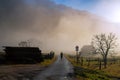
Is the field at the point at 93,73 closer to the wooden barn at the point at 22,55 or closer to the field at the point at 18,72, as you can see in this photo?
the field at the point at 18,72

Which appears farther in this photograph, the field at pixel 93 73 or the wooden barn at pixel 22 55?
the wooden barn at pixel 22 55

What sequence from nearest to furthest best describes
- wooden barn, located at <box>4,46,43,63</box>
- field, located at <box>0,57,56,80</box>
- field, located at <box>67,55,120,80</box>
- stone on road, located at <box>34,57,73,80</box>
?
stone on road, located at <box>34,57,73,80</box>
field, located at <box>0,57,56,80</box>
field, located at <box>67,55,120,80</box>
wooden barn, located at <box>4,46,43,63</box>

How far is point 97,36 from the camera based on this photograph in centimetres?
9625

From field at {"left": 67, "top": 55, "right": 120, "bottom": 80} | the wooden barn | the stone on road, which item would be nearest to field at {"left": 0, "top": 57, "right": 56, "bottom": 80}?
the stone on road

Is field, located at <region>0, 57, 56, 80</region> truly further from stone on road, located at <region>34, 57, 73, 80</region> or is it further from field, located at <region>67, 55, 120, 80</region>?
field, located at <region>67, 55, 120, 80</region>

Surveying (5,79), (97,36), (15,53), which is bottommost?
(5,79)

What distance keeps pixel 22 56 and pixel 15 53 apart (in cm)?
214

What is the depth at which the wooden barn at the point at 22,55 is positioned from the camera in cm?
6625

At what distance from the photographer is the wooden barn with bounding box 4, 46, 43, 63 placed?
66250 mm

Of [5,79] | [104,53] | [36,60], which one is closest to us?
[5,79]

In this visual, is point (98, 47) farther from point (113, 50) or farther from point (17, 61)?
point (17, 61)

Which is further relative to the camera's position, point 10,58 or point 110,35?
point 110,35

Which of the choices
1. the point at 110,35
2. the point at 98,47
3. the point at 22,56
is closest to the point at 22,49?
the point at 22,56

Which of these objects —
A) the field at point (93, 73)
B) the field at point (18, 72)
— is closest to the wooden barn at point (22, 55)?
the field at point (93, 73)
